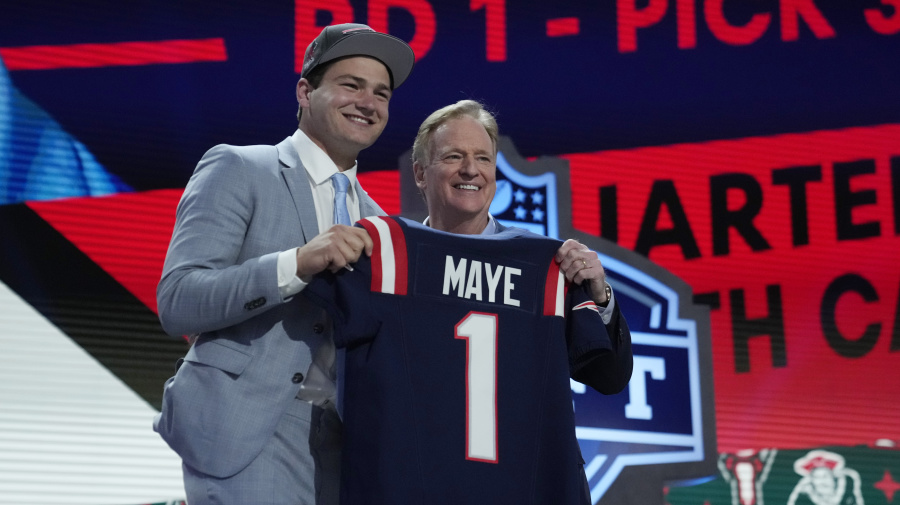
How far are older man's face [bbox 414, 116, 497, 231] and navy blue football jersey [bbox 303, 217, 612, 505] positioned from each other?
11cm

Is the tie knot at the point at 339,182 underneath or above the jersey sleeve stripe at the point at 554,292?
above

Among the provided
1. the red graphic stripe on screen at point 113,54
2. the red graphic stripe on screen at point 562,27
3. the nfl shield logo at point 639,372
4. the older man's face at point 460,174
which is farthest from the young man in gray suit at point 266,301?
the red graphic stripe on screen at point 562,27

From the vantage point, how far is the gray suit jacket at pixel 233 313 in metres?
1.33

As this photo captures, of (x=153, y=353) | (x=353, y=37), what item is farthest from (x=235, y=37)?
(x=353, y=37)

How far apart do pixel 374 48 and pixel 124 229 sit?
201 centimetres

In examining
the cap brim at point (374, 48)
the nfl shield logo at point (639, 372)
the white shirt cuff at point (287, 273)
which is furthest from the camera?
the nfl shield logo at point (639, 372)

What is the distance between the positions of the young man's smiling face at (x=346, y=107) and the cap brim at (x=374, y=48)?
0.01 metres

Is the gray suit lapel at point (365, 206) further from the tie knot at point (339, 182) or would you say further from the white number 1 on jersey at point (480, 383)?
the white number 1 on jersey at point (480, 383)

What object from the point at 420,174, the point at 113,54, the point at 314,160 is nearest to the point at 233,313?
the point at 314,160

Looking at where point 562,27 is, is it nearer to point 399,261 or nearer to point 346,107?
point 346,107

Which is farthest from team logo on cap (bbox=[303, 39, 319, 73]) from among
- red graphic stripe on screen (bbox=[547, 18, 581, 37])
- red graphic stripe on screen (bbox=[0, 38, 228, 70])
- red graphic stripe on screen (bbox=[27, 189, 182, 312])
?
red graphic stripe on screen (bbox=[547, 18, 581, 37])

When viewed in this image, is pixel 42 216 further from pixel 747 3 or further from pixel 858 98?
pixel 858 98

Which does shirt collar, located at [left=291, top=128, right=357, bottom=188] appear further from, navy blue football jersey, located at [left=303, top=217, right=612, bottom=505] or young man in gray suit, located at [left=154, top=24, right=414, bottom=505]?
navy blue football jersey, located at [left=303, top=217, right=612, bottom=505]

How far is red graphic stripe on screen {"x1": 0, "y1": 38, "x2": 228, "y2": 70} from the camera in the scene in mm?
3311
